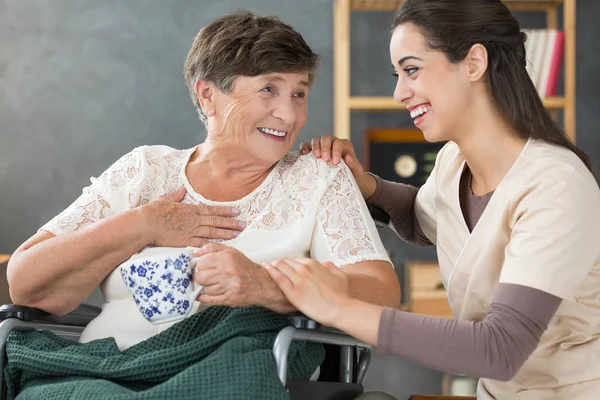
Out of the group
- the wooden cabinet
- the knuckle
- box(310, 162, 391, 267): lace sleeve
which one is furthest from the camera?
the wooden cabinet

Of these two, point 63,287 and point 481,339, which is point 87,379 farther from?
point 481,339

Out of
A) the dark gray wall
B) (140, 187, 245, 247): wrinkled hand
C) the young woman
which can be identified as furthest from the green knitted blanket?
the dark gray wall

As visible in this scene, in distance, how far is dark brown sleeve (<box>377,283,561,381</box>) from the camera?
1.35 m

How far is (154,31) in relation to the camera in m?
3.89

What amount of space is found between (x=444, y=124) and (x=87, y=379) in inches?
32.8

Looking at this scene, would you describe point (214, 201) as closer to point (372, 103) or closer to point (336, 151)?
point (336, 151)

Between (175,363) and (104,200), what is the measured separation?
1.83 ft

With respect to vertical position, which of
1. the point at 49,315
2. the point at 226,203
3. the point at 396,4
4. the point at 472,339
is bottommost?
the point at 49,315

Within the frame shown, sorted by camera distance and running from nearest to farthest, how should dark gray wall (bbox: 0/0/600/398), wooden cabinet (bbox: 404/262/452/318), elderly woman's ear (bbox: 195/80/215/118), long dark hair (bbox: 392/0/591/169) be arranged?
long dark hair (bbox: 392/0/591/169)
elderly woman's ear (bbox: 195/80/215/118)
wooden cabinet (bbox: 404/262/452/318)
dark gray wall (bbox: 0/0/600/398)

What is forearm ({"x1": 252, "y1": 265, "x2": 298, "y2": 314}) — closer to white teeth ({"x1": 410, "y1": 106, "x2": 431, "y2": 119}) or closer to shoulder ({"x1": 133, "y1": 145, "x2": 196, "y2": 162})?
white teeth ({"x1": 410, "y1": 106, "x2": 431, "y2": 119})

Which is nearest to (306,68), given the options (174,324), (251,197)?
(251,197)

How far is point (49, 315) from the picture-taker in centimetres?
181

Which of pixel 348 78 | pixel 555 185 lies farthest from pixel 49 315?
pixel 348 78

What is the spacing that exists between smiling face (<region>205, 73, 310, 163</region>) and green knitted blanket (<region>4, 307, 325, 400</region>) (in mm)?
454
